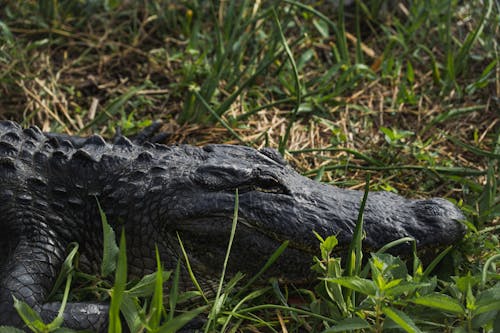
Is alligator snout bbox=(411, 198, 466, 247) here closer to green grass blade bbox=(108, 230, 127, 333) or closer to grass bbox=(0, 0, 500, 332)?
grass bbox=(0, 0, 500, 332)

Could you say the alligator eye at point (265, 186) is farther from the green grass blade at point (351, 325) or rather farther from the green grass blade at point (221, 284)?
the green grass blade at point (351, 325)

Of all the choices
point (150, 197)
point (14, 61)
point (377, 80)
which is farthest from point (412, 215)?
point (14, 61)

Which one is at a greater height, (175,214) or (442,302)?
(442,302)

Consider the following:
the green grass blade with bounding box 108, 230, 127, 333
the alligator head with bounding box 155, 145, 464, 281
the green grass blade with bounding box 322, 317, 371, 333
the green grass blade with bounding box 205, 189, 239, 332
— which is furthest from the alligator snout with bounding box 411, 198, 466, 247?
the green grass blade with bounding box 108, 230, 127, 333

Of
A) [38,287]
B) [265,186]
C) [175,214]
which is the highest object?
[265,186]

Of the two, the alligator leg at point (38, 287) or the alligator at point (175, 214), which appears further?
the alligator at point (175, 214)

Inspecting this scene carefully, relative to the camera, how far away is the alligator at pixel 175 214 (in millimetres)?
2568

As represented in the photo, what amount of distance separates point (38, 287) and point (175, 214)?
0.57 metres

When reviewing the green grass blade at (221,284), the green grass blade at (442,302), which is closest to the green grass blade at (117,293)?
the green grass blade at (221,284)

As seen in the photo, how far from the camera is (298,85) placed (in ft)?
11.4

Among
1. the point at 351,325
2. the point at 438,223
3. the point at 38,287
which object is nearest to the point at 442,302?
the point at 351,325

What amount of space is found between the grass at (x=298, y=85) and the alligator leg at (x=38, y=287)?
62 cm

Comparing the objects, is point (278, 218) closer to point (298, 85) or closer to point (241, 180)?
point (241, 180)

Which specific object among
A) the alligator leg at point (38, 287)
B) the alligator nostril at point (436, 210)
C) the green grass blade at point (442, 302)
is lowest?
the alligator leg at point (38, 287)
